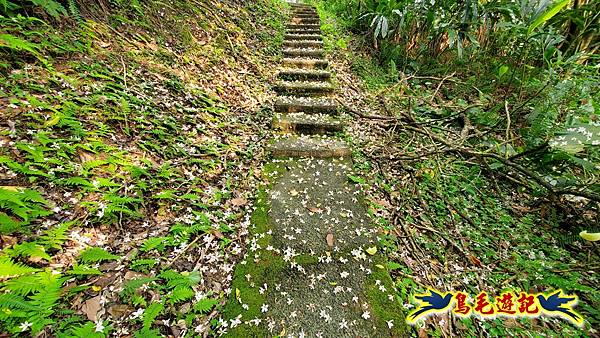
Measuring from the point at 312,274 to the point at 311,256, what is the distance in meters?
0.19

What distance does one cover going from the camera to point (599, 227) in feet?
8.86

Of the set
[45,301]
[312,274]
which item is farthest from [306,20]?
[45,301]

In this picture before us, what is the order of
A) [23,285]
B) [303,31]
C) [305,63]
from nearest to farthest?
[23,285] < [305,63] < [303,31]

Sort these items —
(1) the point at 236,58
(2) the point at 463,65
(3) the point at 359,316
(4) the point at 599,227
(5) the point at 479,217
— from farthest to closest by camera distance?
(2) the point at 463,65
(1) the point at 236,58
(5) the point at 479,217
(4) the point at 599,227
(3) the point at 359,316

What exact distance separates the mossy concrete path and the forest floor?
119 mm

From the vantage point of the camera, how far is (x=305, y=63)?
19.2 feet

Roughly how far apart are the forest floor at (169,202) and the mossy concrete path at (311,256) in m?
0.12

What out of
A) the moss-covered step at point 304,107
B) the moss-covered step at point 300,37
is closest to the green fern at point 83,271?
the moss-covered step at point 304,107

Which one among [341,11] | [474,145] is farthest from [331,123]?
[341,11]

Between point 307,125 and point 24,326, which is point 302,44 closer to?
point 307,125

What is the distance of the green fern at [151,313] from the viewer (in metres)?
1.60

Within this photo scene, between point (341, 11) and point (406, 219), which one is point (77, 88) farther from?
point (341, 11)

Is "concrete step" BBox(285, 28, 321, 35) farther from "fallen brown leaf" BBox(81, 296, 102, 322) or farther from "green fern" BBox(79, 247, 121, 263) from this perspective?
"fallen brown leaf" BBox(81, 296, 102, 322)

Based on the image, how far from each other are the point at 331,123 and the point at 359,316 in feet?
9.59
